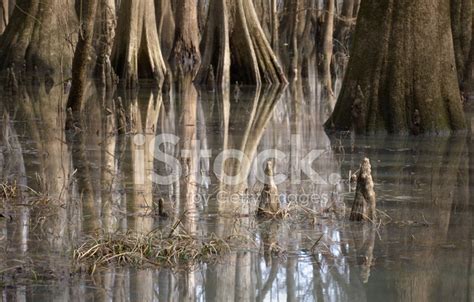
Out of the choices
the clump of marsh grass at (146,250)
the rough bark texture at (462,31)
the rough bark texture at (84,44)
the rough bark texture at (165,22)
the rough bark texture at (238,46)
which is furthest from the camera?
the rough bark texture at (165,22)

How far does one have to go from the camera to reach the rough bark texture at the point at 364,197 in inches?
244

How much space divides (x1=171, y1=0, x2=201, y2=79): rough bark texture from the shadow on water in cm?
1014

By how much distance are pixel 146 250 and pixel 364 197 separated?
1.69m

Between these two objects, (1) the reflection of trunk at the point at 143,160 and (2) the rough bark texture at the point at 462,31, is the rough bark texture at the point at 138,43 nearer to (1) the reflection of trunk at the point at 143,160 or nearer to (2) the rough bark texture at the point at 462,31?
(1) the reflection of trunk at the point at 143,160

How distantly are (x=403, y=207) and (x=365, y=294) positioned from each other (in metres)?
2.22

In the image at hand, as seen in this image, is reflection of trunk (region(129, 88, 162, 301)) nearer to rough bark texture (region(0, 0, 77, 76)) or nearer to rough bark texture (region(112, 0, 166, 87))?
rough bark texture (region(112, 0, 166, 87))

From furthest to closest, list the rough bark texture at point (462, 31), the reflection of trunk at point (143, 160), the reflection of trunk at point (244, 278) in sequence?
the rough bark texture at point (462, 31) → the reflection of trunk at point (143, 160) → the reflection of trunk at point (244, 278)

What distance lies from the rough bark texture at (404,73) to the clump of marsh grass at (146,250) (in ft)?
19.2

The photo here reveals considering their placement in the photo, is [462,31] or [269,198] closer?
[269,198]

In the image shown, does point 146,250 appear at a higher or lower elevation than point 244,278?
higher

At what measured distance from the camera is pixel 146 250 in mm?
5227

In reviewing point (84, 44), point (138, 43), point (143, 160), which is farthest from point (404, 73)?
point (138, 43)

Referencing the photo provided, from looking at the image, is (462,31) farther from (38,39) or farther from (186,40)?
(38,39)

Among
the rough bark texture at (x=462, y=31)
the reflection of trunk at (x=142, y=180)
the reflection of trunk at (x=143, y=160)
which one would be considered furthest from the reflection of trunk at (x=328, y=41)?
the reflection of trunk at (x=142, y=180)
